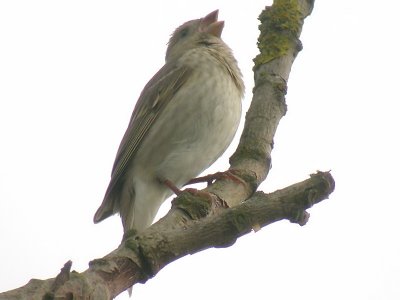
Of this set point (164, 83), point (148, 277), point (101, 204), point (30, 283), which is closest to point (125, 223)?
point (101, 204)

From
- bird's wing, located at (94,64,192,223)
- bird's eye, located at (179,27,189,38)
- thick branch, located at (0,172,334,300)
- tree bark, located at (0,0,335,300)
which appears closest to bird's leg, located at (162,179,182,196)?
bird's wing, located at (94,64,192,223)

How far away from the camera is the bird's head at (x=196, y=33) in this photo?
674 cm

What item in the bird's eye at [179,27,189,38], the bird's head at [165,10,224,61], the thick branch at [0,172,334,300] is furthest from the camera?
the bird's eye at [179,27,189,38]

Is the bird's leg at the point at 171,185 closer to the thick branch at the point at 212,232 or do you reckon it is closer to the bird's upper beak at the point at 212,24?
the bird's upper beak at the point at 212,24

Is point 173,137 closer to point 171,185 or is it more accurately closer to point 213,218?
point 171,185

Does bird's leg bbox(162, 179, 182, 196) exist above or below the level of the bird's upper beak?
below

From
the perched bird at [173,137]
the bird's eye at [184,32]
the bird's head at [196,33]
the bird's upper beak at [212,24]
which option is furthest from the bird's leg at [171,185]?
the bird's eye at [184,32]

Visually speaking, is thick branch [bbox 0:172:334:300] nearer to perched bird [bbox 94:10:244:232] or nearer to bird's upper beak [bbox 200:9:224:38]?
perched bird [bbox 94:10:244:232]

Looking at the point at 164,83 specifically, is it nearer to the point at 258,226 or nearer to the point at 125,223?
the point at 125,223

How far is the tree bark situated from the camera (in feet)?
8.22

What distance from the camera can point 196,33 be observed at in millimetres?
6934

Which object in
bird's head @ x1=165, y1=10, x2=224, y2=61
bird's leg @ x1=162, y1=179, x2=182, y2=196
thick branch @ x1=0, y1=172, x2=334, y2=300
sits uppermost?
bird's head @ x1=165, y1=10, x2=224, y2=61

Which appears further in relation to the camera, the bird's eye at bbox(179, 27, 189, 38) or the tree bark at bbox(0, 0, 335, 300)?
the bird's eye at bbox(179, 27, 189, 38)

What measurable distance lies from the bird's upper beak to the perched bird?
2.89ft
